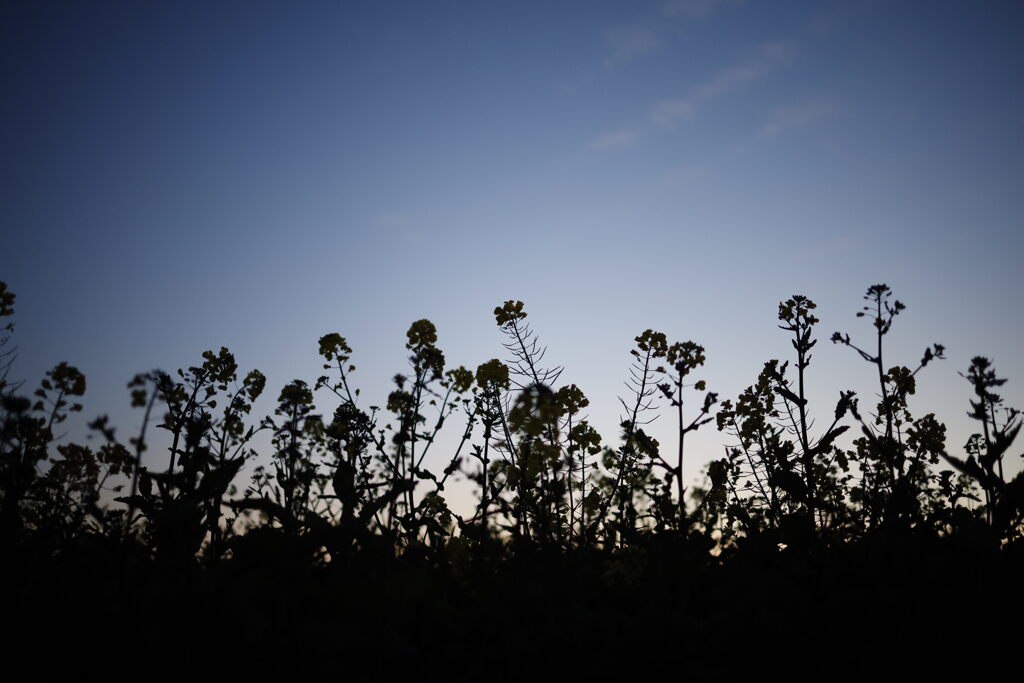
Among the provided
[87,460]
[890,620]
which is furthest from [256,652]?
[87,460]

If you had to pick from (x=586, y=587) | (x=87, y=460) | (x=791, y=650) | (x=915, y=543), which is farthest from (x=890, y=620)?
(x=87, y=460)

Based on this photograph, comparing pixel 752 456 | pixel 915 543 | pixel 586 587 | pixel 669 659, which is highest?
pixel 752 456

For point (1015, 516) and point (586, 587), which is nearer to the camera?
point (586, 587)

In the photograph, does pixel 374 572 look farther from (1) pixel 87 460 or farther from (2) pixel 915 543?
(1) pixel 87 460

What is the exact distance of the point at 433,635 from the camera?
2986mm

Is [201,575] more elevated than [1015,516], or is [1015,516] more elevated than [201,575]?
[1015,516]

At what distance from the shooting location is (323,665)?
2.32 metres

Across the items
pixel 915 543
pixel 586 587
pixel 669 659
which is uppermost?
pixel 915 543

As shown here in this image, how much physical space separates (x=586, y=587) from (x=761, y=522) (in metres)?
2.47

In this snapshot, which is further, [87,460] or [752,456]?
[87,460]

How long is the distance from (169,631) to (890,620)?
3.34 m

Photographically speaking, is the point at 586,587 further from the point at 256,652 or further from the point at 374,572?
the point at 256,652

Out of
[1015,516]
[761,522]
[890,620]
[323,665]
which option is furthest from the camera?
[761,522]

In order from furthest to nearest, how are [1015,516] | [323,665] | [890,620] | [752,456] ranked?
1. [752,456]
2. [1015,516]
3. [890,620]
4. [323,665]
